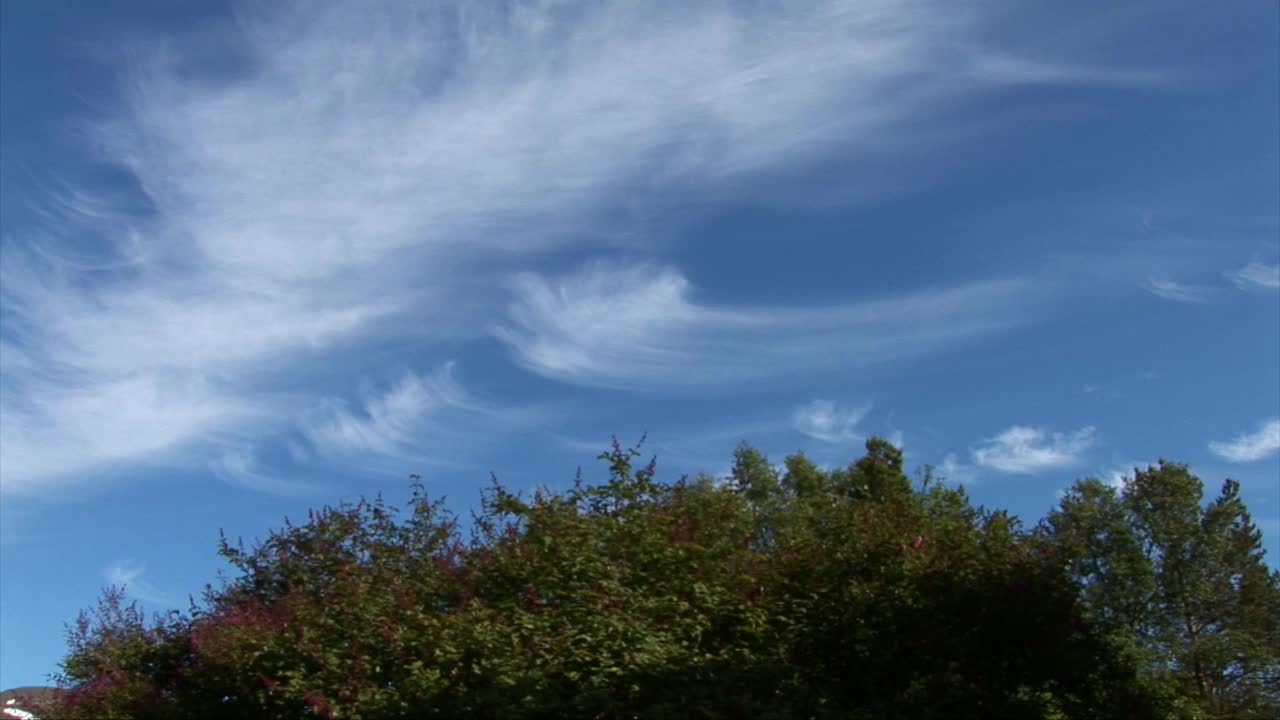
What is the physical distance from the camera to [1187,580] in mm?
33719

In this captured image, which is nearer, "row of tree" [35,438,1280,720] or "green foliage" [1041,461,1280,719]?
"row of tree" [35,438,1280,720]

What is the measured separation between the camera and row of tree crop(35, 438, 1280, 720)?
26.6 ft

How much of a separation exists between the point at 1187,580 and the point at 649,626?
3169 cm

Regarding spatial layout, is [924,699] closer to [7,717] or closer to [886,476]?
[7,717]

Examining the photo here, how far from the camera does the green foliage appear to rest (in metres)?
31.2

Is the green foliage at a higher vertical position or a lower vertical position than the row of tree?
higher

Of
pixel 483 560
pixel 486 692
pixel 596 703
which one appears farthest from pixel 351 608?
pixel 596 703

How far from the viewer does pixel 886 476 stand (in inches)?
1077

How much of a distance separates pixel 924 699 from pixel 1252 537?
3135 cm

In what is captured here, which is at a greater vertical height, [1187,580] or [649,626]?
[1187,580]

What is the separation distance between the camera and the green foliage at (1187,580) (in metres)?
31.2

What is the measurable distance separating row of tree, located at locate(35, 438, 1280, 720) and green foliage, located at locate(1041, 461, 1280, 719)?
23.9 metres

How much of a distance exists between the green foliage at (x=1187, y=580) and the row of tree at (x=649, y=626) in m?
23.9

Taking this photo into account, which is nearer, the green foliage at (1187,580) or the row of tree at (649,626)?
the row of tree at (649,626)
